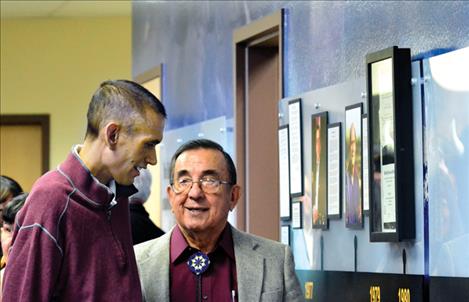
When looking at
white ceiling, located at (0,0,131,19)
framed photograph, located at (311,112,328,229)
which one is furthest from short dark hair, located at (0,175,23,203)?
white ceiling, located at (0,0,131,19)

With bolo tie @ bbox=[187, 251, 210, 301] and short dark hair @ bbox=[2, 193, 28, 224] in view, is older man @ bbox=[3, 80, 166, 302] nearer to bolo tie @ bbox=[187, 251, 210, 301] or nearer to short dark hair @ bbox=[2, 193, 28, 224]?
bolo tie @ bbox=[187, 251, 210, 301]

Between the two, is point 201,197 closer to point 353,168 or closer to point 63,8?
point 353,168

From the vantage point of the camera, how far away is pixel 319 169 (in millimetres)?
5059

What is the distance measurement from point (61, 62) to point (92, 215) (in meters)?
9.91

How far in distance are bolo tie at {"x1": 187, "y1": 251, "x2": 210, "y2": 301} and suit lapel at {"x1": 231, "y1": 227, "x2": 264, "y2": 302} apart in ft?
0.32

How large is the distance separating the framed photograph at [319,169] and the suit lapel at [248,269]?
4.43 feet

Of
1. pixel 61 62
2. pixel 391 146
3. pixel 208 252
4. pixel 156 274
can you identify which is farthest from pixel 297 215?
pixel 61 62

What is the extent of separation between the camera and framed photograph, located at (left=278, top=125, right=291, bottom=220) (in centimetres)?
546

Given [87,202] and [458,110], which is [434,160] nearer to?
[458,110]

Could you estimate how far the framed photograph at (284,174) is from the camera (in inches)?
215

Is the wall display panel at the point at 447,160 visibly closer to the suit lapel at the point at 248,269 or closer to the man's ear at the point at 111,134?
the suit lapel at the point at 248,269

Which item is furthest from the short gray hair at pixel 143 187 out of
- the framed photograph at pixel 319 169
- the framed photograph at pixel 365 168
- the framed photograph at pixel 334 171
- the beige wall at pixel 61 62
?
the beige wall at pixel 61 62

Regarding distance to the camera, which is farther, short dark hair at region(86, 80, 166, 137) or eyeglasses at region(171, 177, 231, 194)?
eyeglasses at region(171, 177, 231, 194)

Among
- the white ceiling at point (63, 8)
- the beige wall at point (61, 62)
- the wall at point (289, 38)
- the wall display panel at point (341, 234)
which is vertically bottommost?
the wall display panel at point (341, 234)
